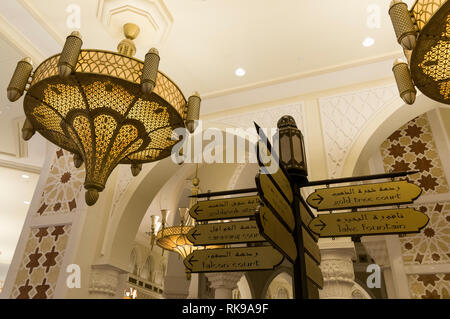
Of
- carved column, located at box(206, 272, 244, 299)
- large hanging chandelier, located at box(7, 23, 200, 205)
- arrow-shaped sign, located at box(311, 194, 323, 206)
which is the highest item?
large hanging chandelier, located at box(7, 23, 200, 205)

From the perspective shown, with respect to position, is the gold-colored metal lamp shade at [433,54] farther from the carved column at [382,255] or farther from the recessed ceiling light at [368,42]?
the carved column at [382,255]

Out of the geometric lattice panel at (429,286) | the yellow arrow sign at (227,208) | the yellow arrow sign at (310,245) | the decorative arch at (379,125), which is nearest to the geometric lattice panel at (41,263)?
the yellow arrow sign at (227,208)

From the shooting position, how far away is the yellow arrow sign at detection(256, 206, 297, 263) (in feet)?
5.59

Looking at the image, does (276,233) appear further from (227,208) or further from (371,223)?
(371,223)

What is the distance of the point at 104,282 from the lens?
5.08m

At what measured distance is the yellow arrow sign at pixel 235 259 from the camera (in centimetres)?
236

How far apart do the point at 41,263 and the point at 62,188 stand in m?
1.25

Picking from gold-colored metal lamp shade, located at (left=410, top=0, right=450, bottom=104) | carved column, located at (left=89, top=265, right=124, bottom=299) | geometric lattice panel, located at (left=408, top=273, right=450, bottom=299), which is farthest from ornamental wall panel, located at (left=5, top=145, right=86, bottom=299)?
geometric lattice panel, located at (left=408, top=273, right=450, bottom=299)

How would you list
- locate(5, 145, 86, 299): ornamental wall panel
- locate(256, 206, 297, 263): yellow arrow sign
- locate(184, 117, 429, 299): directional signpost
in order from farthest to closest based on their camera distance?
locate(5, 145, 86, 299): ornamental wall panel → locate(184, 117, 429, 299): directional signpost → locate(256, 206, 297, 263): yellow arrow sign

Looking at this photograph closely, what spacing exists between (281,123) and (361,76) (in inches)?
118

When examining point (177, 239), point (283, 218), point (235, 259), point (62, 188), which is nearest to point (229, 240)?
point (235, 259)

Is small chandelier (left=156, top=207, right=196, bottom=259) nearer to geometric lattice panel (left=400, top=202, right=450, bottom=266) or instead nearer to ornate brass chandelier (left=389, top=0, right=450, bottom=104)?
geometric lattice panel (left=400, top=202, right=450, bottom=266)

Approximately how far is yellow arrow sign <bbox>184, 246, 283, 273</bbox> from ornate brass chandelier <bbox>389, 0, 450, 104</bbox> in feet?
5.03
